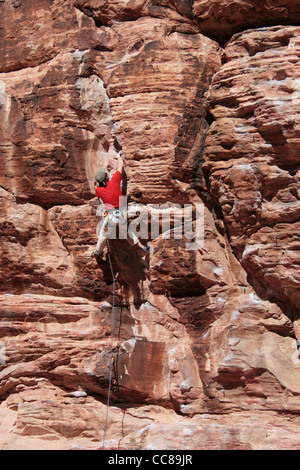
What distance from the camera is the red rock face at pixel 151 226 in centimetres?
829

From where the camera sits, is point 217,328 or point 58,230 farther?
point 58,230

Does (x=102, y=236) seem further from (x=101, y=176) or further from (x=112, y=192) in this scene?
(x=101, y=176)

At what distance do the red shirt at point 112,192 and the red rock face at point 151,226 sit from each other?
0.24 metres

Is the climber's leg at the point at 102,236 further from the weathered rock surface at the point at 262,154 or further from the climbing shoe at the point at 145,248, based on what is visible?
the weathered rock surface at the point at 262,154

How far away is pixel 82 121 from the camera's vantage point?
9.37m

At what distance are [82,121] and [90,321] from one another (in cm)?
317

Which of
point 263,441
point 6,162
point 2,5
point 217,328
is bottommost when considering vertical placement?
point 263,441

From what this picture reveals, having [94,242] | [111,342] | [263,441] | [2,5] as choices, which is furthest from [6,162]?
[263,441]

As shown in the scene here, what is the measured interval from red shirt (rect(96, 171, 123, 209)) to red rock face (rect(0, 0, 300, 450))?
235mm

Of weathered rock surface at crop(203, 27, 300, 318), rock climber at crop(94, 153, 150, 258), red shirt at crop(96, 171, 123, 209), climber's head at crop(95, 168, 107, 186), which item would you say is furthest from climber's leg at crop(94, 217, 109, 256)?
weathered rock surface at crop(203, 27, 300, 318)

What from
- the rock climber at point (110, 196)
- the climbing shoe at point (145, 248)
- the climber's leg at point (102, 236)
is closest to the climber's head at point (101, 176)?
the rock climber at point (110, 196)

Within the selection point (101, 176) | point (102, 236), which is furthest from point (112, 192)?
point (102, 236)

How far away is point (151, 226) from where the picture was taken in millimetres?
9070

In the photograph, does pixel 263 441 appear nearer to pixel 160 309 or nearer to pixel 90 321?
pixel 160 309
